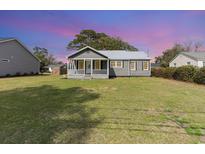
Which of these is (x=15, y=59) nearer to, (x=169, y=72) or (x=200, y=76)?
(x=169, y=72)

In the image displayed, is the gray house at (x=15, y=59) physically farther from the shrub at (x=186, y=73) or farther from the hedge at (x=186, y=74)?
the shrub at (x=186, y=73)

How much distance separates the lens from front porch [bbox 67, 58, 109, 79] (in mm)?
20281

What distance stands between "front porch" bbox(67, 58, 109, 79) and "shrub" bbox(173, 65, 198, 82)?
747 cm

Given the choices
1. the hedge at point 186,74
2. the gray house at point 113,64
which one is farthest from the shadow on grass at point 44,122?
the gray house at point 113,64

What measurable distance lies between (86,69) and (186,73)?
436 inches

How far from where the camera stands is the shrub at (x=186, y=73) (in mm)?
15866

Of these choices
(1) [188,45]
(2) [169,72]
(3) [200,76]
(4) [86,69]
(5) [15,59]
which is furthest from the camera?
(1) [188,45]

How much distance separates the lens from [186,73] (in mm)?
16812

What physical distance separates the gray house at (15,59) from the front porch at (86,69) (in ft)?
26.5

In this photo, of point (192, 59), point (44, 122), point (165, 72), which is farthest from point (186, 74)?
point (44, 122)

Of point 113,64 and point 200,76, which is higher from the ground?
point 113,64
